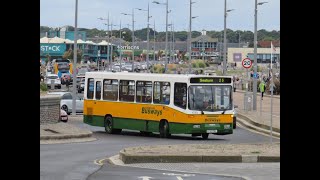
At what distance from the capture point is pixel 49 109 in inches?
1248

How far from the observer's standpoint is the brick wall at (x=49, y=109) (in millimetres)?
31133

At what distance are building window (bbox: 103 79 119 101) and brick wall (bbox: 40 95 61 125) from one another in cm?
221

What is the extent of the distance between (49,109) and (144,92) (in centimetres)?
391

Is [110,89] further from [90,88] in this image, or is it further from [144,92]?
[144,92]

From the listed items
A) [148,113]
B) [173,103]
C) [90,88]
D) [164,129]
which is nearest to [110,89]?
[90,88]

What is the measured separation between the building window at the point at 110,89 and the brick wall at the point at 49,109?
221cm

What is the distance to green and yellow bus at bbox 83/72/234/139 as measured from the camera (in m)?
30.4

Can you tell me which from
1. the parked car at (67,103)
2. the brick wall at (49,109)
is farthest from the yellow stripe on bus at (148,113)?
the parked car at (67,103)

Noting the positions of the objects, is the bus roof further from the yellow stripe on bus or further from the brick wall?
the brick wall

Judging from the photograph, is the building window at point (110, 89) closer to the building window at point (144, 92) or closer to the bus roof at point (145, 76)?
the bus roof at point (145, 76)

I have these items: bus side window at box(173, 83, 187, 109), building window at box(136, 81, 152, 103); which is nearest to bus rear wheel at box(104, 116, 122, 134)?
building window at box(136, 81, 152, 103)
